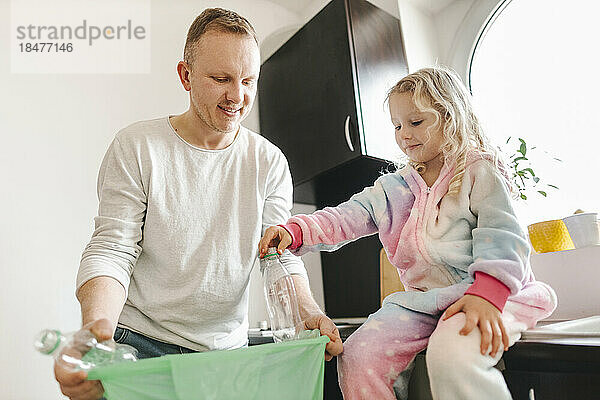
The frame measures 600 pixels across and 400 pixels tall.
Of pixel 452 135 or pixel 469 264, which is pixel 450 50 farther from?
pixel 469 264

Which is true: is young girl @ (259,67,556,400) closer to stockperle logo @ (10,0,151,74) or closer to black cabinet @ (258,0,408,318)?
black cabinet @ (258,0,408,318)

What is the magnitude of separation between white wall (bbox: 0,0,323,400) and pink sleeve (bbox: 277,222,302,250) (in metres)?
1.08

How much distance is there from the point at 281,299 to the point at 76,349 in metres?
0.51

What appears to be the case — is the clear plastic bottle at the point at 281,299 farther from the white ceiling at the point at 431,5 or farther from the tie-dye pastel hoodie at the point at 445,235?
the white ceiling at the point at 431,5

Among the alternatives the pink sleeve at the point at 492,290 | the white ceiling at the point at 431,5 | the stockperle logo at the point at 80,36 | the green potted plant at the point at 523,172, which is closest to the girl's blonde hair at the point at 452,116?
the pink sleeve at the point at 492,290

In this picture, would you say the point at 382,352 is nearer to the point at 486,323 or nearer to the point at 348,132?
the point at 486,323

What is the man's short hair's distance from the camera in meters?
1.19

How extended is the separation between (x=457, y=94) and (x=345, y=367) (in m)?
0.58

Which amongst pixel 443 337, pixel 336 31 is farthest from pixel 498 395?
pixel 336 31

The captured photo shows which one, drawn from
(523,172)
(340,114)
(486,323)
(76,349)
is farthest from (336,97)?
(76,349)

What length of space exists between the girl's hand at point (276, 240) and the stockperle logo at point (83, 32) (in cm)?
140

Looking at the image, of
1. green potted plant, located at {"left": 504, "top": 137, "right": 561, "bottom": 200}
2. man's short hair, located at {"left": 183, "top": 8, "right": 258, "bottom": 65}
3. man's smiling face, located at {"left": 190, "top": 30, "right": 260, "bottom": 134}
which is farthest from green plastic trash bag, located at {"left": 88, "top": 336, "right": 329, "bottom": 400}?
green potted plant, located at {"left": 504, "top": 137, "right": 561, "bottom": 200}

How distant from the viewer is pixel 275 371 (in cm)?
82

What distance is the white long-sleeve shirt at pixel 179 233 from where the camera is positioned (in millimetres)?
1147
